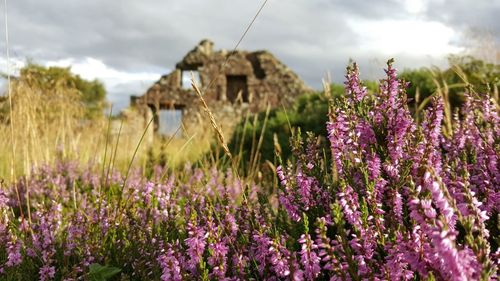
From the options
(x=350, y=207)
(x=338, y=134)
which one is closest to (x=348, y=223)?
(x=338, y=134)

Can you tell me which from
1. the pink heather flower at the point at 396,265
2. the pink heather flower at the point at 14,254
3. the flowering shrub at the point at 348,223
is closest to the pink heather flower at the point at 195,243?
the flowering shrub at the point at 348,223

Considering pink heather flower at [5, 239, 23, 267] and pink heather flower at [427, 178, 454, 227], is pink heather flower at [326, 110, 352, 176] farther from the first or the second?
pink heather flower at [5, 239, 23, 267]

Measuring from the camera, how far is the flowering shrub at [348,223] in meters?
1.91

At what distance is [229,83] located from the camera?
29531 mm

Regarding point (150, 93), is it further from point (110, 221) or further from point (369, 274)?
point (369, 274)

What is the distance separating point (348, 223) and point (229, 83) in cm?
2692

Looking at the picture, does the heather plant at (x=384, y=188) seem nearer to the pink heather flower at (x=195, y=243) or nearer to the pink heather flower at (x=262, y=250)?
the pink heather flower at (x=262, y=250)

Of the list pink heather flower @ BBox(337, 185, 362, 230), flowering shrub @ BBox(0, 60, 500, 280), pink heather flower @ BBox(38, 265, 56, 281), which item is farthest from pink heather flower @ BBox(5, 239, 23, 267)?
pink heather flower @ BBox(337, 185, 362, 230)

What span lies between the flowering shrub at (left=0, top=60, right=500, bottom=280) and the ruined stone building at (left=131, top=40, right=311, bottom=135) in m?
24.0

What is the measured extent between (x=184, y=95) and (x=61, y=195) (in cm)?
2314

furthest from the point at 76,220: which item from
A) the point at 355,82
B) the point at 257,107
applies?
the point at 257,107

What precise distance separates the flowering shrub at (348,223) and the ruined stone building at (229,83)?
78.7ft

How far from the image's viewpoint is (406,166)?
2588 mm

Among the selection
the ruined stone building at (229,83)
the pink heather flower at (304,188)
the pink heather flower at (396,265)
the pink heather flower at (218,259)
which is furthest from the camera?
the ruined stone building at (229,83)
